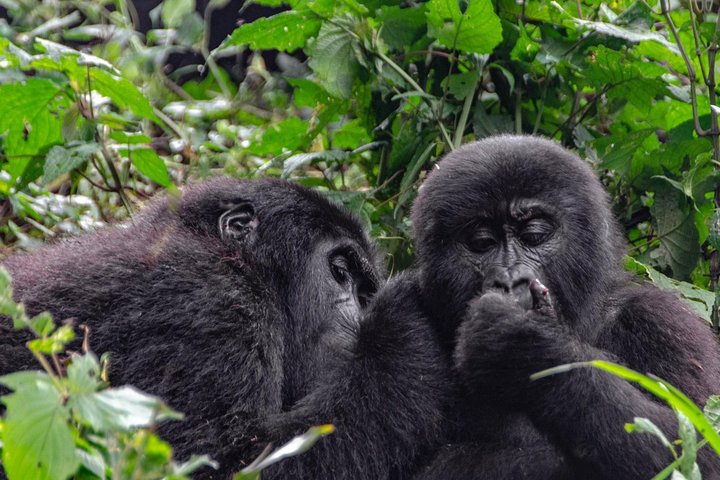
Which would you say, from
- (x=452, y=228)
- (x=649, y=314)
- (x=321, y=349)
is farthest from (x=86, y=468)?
(x=649, y=314)

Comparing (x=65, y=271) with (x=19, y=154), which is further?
(x=19, y=154)

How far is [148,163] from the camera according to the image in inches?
175

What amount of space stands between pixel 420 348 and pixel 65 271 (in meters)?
1.14

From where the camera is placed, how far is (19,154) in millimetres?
4238

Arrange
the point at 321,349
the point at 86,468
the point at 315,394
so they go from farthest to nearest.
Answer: the point at 321,349, the point at 315,394, the point at 86,468

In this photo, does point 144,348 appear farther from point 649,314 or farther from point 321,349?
point 649,314

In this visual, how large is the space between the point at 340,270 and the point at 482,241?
59 centimetres

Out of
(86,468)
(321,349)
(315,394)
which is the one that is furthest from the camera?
(321,349)

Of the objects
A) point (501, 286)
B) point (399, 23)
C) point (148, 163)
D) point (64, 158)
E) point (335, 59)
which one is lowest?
point (148, 163)

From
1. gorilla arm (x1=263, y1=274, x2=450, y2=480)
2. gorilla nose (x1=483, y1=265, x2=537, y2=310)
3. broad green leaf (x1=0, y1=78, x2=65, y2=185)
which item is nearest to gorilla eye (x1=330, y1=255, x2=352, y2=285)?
gorilla arm (x1=263, y1=274, x2=450, y2=480)

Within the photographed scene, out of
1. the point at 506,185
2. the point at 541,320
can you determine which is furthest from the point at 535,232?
the point at 541,320

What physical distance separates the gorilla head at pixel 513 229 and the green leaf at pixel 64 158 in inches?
61.7

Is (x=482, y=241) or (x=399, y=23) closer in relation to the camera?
(x=482, y=241)

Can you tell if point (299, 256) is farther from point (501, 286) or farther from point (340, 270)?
point (501, 286)
